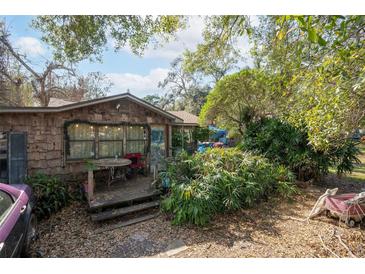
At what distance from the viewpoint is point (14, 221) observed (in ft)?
8.74

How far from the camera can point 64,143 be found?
6.02 meters

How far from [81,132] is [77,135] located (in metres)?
0.15

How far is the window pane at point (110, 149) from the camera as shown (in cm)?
679

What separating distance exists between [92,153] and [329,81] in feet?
21.8

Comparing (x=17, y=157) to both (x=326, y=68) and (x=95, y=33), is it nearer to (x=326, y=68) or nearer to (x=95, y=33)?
(x=95, y=33)

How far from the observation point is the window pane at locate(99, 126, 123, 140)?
676 centimetres

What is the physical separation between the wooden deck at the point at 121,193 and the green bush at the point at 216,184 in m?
0.75

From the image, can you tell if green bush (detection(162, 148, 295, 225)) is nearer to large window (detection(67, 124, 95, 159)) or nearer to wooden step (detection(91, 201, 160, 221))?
wooden step (detection(91, 201, 160, 221))

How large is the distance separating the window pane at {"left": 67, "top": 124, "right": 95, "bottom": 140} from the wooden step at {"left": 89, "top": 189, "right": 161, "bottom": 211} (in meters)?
2.24

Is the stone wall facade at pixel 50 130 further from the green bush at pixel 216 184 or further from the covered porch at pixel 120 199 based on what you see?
the green bush at pixel 216 184

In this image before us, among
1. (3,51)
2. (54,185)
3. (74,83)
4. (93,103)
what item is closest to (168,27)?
(93,103)

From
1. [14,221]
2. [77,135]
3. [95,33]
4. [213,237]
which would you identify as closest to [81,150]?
[77,135]

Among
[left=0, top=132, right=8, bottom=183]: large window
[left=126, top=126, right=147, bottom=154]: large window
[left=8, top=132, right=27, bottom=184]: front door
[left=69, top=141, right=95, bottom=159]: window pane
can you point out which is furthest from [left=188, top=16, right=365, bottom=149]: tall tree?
[left=0, top=132, right=8, bottom=183]: large window
